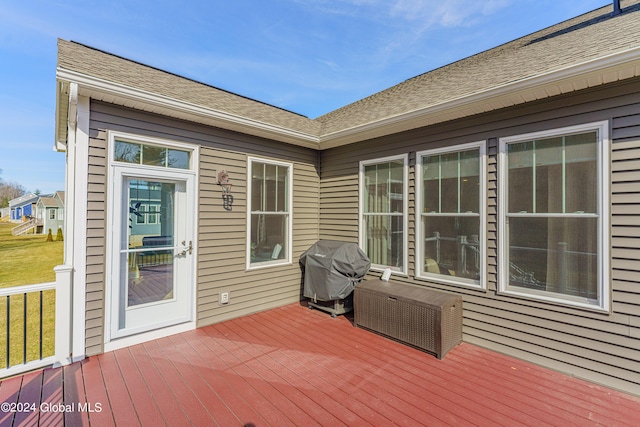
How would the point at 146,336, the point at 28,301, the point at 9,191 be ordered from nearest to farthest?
the point at 146,336 < the point at 28,301 < the point at 9,191

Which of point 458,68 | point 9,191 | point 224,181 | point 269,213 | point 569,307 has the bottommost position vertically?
point 569,307

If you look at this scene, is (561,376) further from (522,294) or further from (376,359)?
(376,359)

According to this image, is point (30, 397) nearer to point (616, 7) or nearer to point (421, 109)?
point (421, 109)

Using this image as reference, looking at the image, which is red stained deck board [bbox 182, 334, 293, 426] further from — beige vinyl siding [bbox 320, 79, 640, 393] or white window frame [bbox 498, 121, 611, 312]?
white window frame [bbox 498, 121, 611, 312]

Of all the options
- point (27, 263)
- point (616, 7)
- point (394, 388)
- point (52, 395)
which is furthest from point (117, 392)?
point (27, 263)

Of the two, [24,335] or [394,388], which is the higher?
[24,335]

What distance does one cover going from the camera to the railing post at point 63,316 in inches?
105

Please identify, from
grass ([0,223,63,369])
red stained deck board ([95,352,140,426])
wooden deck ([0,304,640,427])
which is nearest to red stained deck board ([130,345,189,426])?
wooden deck ([0,304,640,427])

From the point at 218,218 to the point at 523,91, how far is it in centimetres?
381

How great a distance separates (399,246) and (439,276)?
683 mm

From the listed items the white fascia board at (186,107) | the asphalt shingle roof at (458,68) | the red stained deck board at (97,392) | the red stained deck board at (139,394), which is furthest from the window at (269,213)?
the red stained deck board at (97,392)

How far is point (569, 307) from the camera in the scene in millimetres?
2596

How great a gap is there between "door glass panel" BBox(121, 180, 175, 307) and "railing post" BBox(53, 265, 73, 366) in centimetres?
53

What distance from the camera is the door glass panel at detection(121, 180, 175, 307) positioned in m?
3.20
